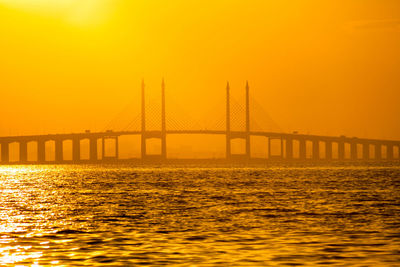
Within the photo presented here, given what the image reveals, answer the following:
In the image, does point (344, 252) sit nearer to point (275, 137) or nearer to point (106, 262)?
point (106, 262)

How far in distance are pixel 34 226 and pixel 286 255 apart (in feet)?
34.3

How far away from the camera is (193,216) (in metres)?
31.4

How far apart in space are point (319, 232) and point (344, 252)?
14.4 feet

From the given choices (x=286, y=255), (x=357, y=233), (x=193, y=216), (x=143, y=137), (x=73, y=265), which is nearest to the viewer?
(x=73, y=265)

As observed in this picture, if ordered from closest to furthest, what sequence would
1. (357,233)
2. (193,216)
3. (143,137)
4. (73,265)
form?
(73,265) → (357,233) → (193,216) → (143,137)

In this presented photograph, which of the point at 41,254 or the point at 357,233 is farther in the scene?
the point at 357,233

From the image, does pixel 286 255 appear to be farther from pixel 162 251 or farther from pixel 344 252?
pixel 162 251

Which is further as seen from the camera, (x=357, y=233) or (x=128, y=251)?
(x=357, y=233)

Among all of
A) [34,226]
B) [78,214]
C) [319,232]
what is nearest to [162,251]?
[319,232]

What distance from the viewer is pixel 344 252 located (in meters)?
20.3

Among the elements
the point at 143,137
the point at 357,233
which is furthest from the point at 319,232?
the point at 143,137

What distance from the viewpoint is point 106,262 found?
1881 centimetres

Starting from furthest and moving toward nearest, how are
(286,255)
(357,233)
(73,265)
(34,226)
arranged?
(34,226), (357,233), (286,255), (73,265)

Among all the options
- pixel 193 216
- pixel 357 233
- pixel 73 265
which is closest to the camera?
pixel 73 265
